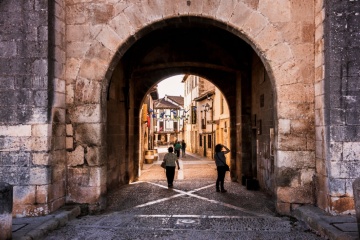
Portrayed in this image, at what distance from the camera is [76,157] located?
5758 mm

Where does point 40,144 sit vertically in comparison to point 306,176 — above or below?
above

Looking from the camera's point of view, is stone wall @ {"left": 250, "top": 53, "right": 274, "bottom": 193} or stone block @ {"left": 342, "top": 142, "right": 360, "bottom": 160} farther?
stone wall @ {"left": 250, "top": 53, "right": 274, "bottom": 193}

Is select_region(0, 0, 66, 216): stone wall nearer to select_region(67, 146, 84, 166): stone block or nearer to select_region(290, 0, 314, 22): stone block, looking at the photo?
select_region(67, 146, 84, 166): stone block

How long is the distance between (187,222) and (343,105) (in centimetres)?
291

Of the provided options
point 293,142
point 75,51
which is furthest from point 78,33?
point 293,142

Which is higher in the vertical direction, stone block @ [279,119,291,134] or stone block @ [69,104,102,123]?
stone block @ [69,104,102,123]

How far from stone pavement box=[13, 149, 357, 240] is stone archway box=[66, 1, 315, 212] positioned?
47 cm

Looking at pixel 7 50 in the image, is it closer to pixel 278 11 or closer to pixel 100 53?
pixel 100 53

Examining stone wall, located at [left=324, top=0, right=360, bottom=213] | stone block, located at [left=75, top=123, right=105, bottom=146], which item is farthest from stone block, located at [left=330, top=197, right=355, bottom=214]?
stone block, located at [left=75, top=123, right=105, bottom=146]

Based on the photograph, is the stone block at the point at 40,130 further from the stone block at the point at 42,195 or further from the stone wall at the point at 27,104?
the stone block at the point at 42,195

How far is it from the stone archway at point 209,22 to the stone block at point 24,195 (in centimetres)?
72

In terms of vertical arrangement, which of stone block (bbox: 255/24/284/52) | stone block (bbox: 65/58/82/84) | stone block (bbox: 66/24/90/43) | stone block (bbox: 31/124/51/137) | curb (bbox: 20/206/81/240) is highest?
stone block (bbox: 66/24/90/43)

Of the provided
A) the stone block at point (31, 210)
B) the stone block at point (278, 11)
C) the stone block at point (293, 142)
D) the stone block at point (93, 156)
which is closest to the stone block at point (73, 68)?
the stone block at point (93, 156)

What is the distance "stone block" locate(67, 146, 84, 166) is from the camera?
5.75 m
